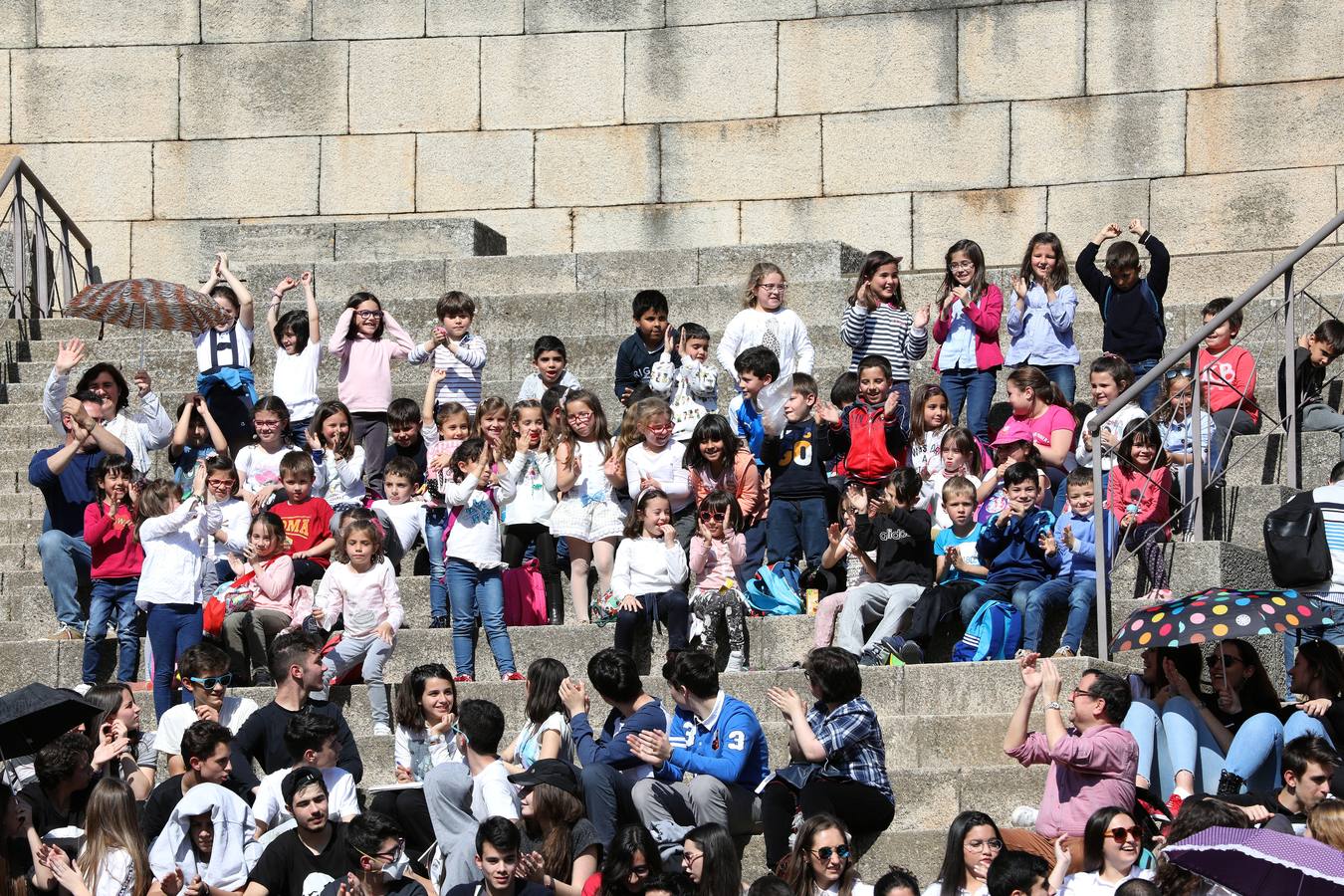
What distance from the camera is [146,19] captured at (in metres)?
20.2

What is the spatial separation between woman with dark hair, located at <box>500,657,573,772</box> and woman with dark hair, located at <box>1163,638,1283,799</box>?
2.90 meters

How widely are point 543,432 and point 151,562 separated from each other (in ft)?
8.19

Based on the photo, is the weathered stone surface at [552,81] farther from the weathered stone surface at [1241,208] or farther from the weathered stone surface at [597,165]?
the weathered stone surface at [1241,208]

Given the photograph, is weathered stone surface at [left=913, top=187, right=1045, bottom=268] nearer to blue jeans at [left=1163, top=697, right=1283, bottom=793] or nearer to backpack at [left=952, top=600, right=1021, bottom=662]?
backpack at [left=952, top=600, right=1021, bottom=662]

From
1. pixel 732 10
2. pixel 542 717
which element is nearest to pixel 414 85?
pixel 732 10

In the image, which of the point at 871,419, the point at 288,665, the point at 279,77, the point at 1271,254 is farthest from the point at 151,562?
the point at 1271,254

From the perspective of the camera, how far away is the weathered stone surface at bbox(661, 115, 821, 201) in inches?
757

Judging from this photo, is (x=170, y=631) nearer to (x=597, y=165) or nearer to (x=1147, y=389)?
(x=1147, y=389)

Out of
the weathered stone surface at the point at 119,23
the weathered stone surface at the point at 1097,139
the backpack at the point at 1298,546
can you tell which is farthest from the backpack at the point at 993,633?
the weathered stone surface at the point at 119,23

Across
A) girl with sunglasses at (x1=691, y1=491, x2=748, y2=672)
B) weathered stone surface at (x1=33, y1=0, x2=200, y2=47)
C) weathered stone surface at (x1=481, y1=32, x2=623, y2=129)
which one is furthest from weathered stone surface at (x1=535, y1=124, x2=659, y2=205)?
girl with sunglasses at (x1=691, y1=491, x2=748, y2=672)

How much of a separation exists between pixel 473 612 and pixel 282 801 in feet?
8.43

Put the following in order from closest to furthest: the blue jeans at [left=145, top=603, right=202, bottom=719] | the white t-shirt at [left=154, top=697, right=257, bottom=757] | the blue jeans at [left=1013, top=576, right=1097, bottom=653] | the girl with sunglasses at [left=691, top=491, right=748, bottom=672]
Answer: the white t-shirt at [left=154, top=697, right=257, bottom=757] < the blue jeans at [left=1013, top=576, right=1097, bottom=653] < the girl with sunglasses at [left=691, top=491, right=748, bottom=672] < the blue jeans at [left=145, top=603, right=202, bottom=719]

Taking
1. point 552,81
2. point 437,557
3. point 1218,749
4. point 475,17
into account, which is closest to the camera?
point 1218,749

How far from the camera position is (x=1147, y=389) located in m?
14.5
